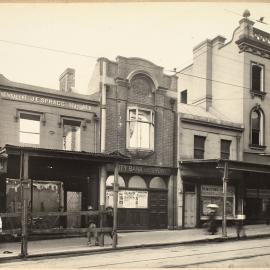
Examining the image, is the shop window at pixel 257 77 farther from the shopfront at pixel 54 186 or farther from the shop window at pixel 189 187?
the shopfront at pixel 54 186

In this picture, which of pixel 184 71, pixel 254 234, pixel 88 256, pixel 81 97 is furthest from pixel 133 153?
pixel 184 71

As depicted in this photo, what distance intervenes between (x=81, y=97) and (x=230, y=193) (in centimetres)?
1011

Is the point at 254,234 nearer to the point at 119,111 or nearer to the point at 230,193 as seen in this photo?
the point at 230,193

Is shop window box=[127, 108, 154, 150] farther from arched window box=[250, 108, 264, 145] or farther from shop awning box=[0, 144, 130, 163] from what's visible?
arched window box=[250, 108, 264, 145]

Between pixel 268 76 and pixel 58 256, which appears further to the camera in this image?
pixel 268 76

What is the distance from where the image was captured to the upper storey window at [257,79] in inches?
1019

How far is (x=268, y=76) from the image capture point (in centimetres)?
2656

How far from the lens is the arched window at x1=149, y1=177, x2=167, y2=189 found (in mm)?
22089

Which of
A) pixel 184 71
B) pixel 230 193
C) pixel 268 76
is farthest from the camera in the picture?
pixel 184 71

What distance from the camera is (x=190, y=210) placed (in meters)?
23.1

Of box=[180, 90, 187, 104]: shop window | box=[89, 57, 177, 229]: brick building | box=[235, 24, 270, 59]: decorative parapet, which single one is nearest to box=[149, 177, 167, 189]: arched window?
box=[89, 57, 177, 229]: brick building

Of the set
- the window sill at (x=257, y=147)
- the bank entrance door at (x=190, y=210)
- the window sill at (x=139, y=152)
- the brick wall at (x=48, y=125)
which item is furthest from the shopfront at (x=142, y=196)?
the window sill at (x=257, y=147)

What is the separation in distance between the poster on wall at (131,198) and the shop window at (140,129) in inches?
83.9

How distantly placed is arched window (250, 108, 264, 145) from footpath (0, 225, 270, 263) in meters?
6.49
